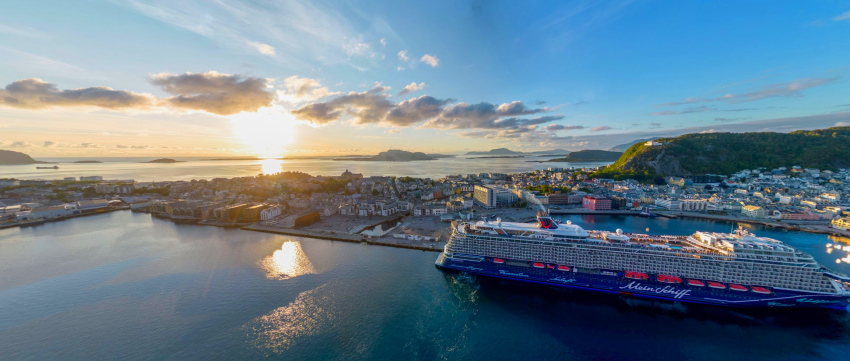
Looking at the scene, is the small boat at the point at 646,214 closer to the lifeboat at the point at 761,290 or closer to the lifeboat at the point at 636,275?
the lifeboat at the point at 761,290

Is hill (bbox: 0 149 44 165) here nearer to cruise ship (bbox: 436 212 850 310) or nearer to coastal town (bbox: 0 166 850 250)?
coastal town (bbox: 0 166 850 250)

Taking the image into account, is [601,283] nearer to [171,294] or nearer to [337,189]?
[171,294]

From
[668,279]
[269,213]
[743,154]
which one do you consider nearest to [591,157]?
[743,154]

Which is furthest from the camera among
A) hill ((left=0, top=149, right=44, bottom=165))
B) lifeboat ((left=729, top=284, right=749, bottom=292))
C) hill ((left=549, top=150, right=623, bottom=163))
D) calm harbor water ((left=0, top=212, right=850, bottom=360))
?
hill ((left=549, top=150, right=623, bottom=163))

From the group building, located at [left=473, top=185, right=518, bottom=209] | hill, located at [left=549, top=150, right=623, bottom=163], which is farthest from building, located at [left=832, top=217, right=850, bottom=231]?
hill, located at [left=549, top=150, right=623, bottom=163]

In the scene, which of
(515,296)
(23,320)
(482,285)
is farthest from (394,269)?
(23,320)

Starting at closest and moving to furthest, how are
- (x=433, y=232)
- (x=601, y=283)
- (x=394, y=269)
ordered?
(x=601, y=283)
(x=394, y=269)
(x=433, y=232)
